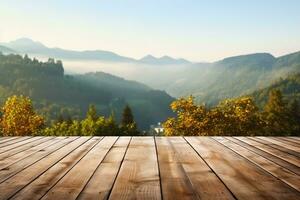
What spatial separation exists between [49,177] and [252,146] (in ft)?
8.60

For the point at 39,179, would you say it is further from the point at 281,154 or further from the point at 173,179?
the point at 281,154

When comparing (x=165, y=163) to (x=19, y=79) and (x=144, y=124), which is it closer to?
(x=19, y=79)

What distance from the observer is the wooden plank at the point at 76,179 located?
79.4 inches

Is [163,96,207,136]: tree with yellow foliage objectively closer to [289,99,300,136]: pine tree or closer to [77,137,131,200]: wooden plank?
[77,137,131,200]: wooden plank

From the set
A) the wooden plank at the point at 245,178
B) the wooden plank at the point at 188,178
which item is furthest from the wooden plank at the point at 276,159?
the wooden plank at the point at 188,178

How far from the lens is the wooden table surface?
206cm

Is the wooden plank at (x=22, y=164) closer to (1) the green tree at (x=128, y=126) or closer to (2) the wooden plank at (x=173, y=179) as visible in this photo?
(2) the wooden plank at (x=173, y=179)

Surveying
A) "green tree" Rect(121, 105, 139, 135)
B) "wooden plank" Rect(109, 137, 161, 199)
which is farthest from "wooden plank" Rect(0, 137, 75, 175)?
"green tree" Rect(121, 105, 139, 135)

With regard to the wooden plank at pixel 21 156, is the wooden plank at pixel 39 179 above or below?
below

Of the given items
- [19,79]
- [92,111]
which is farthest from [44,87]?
[92,111]

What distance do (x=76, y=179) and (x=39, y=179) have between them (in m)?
0.25

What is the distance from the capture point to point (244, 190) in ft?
7.01

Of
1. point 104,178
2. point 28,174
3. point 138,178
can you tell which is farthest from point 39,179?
point 138,178

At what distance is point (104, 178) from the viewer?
2.43 metres
